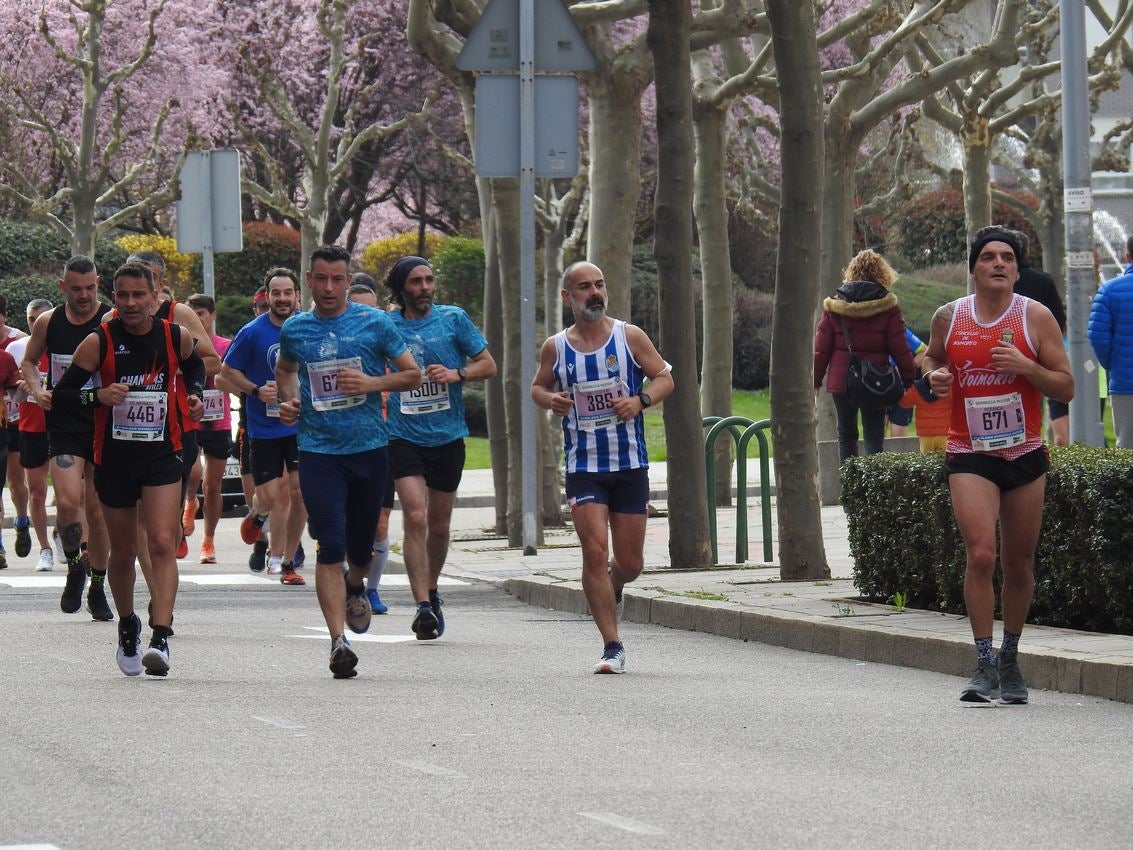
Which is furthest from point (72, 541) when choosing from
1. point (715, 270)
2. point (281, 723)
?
point (715, 270)

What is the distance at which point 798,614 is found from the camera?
A: 11.4 m

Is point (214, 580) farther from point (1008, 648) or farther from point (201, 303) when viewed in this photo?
point (1008, 648)

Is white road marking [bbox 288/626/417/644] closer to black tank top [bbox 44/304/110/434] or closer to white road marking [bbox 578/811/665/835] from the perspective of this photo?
black tank top [bbox 44/304/110/434]

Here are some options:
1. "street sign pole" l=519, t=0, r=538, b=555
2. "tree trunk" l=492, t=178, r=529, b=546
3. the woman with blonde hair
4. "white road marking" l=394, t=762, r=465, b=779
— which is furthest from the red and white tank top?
"tree trunk" l=492, t=178, r=529, b=546

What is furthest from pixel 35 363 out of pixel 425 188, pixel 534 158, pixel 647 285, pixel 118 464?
pixel 425 188

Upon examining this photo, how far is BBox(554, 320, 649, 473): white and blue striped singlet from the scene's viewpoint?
10.2 metres

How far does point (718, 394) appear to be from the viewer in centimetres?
2217

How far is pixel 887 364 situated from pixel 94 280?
6.02 metres

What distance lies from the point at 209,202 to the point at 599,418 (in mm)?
11374

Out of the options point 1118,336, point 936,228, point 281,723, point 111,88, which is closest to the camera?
point 281,723

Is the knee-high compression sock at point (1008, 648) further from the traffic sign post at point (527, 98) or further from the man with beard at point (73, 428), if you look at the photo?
the traffic sign post at point (527, 98)

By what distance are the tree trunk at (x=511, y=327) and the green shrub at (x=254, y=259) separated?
79.6 feet

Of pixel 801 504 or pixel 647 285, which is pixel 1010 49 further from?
pixel 647 285

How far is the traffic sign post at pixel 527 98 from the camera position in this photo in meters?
15.0
